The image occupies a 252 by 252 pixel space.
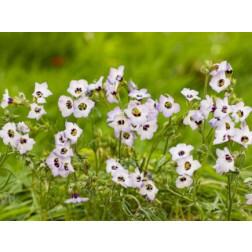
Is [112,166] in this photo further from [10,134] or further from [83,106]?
[10,134]

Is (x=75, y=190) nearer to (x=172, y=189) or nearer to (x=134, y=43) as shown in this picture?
(x=172, y=189)

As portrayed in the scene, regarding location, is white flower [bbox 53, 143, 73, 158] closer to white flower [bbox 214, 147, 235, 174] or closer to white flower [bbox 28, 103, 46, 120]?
white flower [bbox 28, 103, 46, 120]

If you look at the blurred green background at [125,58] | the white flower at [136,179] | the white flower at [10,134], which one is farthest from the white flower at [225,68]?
the blurred green background at [125,58]

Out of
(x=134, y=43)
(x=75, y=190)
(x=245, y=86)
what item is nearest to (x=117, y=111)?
(x=75, y=190)

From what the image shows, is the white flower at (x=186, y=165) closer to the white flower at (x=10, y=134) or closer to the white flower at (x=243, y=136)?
the white flower at (x=243, y=136)

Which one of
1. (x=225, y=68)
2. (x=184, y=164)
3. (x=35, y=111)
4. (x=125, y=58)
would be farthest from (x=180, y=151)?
(x=125, y=58)
